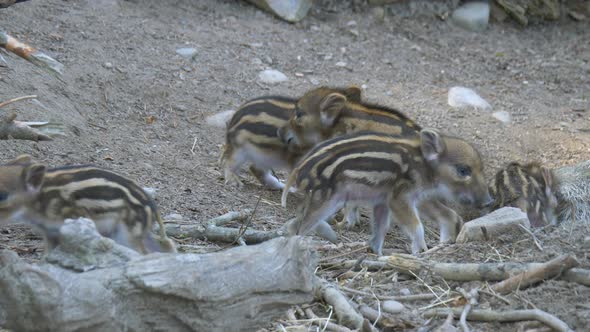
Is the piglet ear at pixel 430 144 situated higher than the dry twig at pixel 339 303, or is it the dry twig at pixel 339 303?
the dry twig at pixel 339 303

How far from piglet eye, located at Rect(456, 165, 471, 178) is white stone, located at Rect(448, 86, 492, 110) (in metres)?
3.74

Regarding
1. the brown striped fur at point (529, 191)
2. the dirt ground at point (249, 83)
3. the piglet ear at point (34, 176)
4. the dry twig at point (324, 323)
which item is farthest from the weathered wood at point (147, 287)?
the brown striped fur at point (529, 191)

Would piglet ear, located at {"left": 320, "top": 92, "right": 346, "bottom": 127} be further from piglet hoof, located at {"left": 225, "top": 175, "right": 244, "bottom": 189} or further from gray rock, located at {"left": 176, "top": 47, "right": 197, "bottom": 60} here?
gray rock, located at {"left": 176, "top": 47, "right": 197, "bottom": 60}

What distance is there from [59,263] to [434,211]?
3.85 metres

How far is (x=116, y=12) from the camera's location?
1120 centimetres

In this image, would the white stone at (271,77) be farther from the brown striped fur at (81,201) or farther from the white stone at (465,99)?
the brown striped fur at (81,201)

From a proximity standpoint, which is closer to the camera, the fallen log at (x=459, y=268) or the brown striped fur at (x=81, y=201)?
the fallen log at (x=459, y=268)

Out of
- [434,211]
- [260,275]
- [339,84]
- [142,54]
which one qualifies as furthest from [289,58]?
[260,275]

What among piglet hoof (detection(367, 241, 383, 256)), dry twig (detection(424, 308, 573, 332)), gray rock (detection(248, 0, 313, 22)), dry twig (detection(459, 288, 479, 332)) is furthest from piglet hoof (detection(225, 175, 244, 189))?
gray rock (detection(248, 0, 313, 22))

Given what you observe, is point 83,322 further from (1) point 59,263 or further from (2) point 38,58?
(2) point 38,58

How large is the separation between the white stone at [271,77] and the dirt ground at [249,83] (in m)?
0.09

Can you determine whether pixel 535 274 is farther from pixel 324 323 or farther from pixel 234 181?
pixel 234 181

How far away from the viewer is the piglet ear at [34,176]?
5.71 metres

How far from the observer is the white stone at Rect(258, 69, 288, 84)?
10766mm
